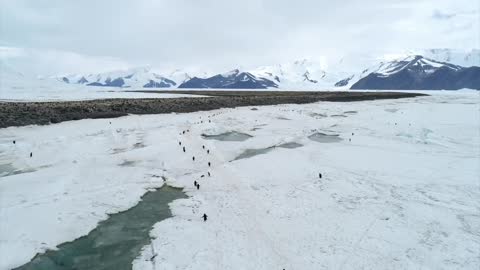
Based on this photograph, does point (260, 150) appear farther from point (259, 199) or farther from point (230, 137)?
point (259, 199)

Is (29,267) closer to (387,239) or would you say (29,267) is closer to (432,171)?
(387,239)

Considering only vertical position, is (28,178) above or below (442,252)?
above

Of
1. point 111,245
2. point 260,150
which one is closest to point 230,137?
point 260,150

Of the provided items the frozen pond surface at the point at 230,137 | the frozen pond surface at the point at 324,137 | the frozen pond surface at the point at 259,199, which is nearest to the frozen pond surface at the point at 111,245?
the frozen pond surface at the point at 259,199

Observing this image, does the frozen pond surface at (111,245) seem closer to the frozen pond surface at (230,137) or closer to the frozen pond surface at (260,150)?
the frozen pond surface at (260,150)

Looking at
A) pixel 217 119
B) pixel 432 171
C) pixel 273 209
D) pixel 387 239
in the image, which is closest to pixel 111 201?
pixel 273 209
